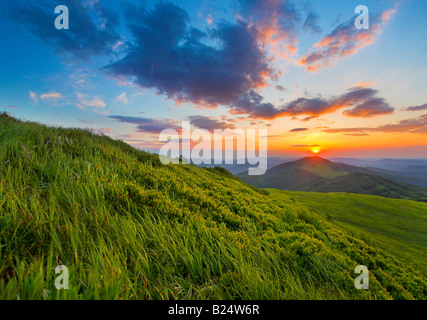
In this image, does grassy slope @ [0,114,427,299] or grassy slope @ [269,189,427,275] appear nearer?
grassy slope @ [0,114,427,299]

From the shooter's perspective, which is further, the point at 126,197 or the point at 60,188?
the point at 126,197

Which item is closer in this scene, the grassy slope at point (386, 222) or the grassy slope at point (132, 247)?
the grassy slope at point (132, 247)

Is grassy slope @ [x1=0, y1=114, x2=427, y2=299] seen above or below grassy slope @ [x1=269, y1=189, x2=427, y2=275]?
above

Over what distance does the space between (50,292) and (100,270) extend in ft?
1.90

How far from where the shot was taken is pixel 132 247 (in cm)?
312

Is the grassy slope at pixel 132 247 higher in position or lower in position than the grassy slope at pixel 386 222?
higher

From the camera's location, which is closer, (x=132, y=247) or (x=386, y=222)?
(x=132, y=247)

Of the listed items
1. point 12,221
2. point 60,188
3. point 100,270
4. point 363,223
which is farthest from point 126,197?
point 363,223

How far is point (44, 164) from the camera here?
5332 mm

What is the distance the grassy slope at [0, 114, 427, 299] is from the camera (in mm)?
2350

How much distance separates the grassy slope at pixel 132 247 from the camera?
235cm

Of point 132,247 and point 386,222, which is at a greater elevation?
point 132,247
